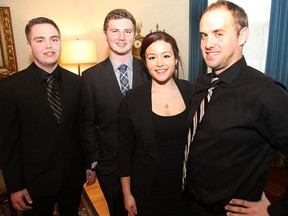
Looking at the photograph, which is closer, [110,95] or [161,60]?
[161,60]

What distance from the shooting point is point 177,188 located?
5.17 ft

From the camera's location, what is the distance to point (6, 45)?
3.34 meters

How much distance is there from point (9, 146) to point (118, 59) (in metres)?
1.02

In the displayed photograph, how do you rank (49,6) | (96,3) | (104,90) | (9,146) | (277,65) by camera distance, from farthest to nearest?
(96,3) → (49,6) → (277,65) → (104,90) → (9,146)

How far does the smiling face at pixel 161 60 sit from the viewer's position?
155cm

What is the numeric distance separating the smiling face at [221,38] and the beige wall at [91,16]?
3.17 metres

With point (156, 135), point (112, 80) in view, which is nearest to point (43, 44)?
point (112, 80)

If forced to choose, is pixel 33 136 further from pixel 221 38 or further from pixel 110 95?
pixel 221 38

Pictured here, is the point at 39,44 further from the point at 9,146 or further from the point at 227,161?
the point at 227,161

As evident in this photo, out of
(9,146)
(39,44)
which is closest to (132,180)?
(9,146)

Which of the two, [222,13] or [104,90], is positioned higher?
[222,13]

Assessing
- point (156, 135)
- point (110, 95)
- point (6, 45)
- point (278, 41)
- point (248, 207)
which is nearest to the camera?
point (248, 207)

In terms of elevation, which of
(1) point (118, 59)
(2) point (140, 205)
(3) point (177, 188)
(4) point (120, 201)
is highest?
(1) point (118, 59)

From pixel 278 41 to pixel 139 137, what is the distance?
8.06 ft
